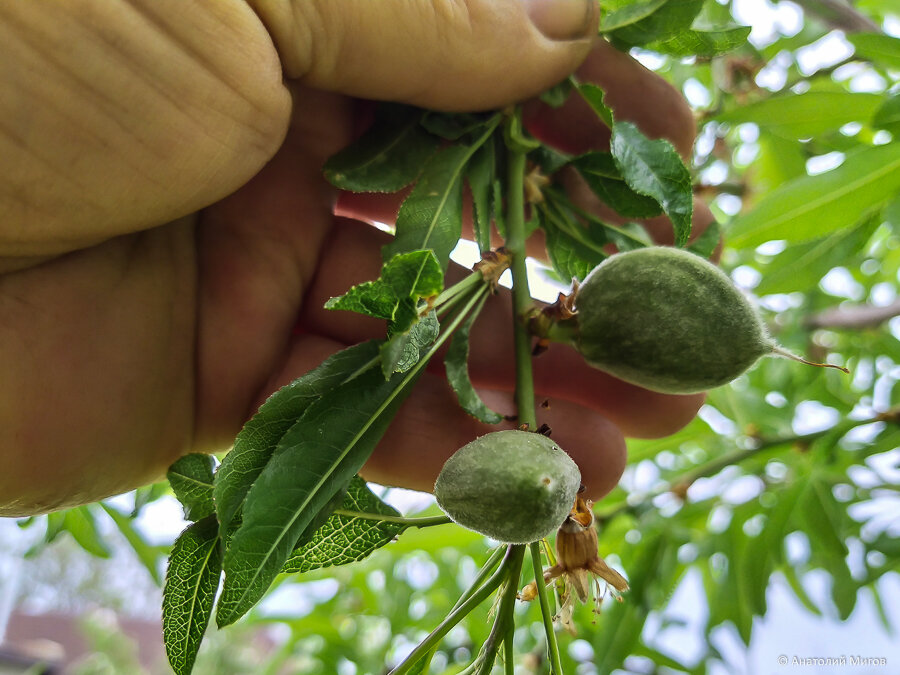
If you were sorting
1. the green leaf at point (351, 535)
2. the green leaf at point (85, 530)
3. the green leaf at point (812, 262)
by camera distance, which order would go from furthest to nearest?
the green leaf at point (85, 530) → the green leaf at point (812, 262) → the green leaf at point (351, 535)

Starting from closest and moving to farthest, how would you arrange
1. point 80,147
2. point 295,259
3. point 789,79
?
point 80,147 → point 295,259 → point 789,79

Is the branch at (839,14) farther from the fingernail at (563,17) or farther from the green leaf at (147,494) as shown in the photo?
the green leaf at (147,494)

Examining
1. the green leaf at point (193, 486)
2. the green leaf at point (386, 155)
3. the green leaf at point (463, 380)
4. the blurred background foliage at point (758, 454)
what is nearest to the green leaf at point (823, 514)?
the blurred background foliage at point (758, 454)

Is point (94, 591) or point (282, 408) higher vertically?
point (282, 408)

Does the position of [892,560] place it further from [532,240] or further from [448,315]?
[448,315]

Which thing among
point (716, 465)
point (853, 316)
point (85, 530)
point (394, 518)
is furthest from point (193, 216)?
point (853, 316)

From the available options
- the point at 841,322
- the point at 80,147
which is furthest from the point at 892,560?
the point at 80,147
